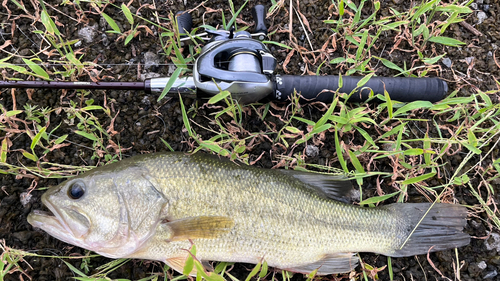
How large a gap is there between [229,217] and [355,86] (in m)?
1.36

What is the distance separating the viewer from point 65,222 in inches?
77.6

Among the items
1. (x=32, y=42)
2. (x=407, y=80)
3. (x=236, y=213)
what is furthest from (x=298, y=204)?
(x=32, y=42)

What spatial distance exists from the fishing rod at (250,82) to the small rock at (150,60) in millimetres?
381

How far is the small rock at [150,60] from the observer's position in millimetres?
2732

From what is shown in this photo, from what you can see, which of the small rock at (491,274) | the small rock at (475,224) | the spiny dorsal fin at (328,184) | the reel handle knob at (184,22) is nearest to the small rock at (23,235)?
the reel handle knob at (184,22)

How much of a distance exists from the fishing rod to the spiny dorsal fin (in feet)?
1.97

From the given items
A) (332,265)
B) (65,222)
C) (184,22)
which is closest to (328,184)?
(332,265)

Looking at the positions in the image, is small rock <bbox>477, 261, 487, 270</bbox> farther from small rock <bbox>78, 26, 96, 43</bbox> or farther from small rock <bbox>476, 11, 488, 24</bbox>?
small rock <bbox>78, 26, 96, 43</bbox>

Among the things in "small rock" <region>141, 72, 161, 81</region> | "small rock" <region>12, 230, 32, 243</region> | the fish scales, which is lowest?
"small rock" <region>12, 230, 32, 243</region>

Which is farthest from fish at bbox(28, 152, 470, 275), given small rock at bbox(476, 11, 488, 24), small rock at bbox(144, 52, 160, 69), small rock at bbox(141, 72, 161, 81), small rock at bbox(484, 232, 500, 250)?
small rock at bbox(476, 11, 488, 24)

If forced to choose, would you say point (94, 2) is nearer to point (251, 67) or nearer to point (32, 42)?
point (32, 42)

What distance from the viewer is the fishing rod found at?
2.17 meters

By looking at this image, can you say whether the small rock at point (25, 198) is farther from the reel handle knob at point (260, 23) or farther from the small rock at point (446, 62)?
the small rock at point (446, 62)

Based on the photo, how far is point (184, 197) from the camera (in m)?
2.09
